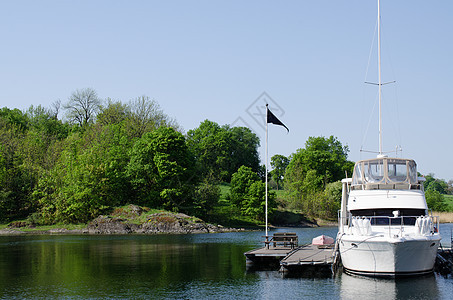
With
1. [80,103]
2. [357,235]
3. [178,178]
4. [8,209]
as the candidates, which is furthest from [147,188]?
[357,235]

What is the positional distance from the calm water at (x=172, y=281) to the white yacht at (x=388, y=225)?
2.95ft

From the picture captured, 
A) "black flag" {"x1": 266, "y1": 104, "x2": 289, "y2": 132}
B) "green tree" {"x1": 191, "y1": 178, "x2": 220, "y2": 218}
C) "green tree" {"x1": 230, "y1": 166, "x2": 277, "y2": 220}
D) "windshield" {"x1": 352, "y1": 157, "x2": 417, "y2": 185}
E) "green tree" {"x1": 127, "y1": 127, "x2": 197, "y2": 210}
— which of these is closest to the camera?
"windshield" {"x1": 352, "y1": 157, "x2": 417, "y2": 185}

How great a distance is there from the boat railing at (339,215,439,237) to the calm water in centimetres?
271

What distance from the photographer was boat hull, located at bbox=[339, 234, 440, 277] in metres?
27.6

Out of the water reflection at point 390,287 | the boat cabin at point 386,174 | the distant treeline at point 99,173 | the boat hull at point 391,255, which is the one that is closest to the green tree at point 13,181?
the distant treeline at point 99,173

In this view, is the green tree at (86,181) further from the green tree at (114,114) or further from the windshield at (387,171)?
the windshield at (387,171)

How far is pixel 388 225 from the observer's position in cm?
3069

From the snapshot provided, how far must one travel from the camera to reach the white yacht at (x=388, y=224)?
91.7 ft

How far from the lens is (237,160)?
427 feet

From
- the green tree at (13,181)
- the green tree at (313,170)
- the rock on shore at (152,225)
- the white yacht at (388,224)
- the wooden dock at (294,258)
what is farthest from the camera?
the green tree at (313,170)

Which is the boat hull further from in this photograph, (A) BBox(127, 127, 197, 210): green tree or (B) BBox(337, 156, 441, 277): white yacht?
(A) BBox(127, 127, 197, 210): green tree

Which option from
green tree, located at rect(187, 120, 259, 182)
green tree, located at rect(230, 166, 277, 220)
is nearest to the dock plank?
green tree, located at rect(230, 166, 277, 220)

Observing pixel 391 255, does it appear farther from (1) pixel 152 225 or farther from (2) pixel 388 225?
(1) pixel 152 225

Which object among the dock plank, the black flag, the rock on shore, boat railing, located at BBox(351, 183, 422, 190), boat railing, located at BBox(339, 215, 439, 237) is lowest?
the rock on shore
